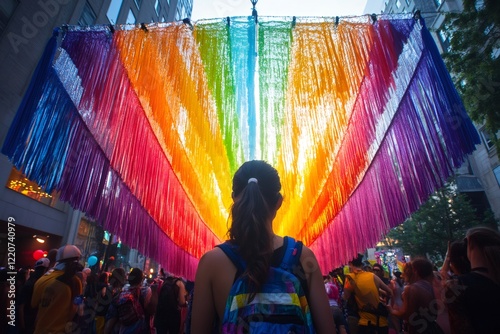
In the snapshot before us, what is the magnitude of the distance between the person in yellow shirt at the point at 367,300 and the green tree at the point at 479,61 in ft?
19.2

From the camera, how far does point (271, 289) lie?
3.14 feet

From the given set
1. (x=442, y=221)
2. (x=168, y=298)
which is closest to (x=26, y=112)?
(x=168, y=298)

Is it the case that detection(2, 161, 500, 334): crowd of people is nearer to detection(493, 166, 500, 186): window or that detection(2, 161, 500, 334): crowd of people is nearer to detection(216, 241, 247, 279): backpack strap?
detection(216, 241, 247, 279): backpack strap

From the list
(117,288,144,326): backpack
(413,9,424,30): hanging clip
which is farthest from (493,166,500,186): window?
(117,288,144,326): backpack

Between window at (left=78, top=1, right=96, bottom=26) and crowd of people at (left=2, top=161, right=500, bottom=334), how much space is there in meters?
12.1

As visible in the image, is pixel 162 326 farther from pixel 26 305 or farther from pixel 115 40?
pixel 115 40

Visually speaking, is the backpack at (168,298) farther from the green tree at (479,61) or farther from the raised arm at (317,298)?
the green tree at (479,61)

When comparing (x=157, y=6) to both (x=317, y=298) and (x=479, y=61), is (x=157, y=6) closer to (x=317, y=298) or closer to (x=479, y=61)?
(x=479, y=61)

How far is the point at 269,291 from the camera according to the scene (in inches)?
37.4

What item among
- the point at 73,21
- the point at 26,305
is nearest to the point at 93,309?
the point at 26,305

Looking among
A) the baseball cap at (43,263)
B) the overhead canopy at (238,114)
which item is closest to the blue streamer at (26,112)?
the overhead canopy at (238,114)

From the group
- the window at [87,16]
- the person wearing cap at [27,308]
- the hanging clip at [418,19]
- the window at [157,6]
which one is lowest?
the person wearing cap at [27,308]

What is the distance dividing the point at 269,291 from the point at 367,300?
379 centimetres

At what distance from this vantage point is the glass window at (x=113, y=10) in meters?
13.8
